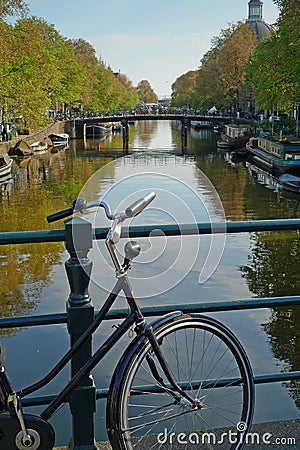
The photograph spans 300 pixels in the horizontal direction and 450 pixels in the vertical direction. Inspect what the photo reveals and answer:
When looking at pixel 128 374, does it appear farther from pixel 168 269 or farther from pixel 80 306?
pixel 168 269

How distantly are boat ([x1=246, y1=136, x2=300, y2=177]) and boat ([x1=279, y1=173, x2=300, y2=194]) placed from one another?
145 cm

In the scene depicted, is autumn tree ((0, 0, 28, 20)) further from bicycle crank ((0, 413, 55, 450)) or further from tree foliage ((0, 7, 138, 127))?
bicycle crank ((0, 413, 55, 450))

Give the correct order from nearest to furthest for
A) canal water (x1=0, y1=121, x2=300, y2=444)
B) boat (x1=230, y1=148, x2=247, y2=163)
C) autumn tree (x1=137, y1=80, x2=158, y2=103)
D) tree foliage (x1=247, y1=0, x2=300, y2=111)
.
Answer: canal water (x1=0, y1=121, x2=300, y2=444)
tree foliage (x1=247, y1=0, x2=300, y2=111)
boat (x1=230, y1=148, x2=247, y2=163)
autumn tree (x1=137, y1=80, x2=158, y2=103)

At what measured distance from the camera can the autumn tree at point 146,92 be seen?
6029 inches

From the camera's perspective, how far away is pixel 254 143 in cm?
3975

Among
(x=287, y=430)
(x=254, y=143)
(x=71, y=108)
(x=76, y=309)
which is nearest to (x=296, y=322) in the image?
(x=287, y=430)

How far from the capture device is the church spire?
101 metres

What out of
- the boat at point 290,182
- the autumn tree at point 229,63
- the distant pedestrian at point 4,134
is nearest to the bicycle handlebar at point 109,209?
the boat at point 290,182

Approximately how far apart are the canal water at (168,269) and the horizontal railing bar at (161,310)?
82mm

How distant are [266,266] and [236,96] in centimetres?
4304

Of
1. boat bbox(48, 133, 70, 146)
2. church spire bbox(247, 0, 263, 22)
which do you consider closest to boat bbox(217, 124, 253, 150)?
boat bbox(48, 133, 70, 146)

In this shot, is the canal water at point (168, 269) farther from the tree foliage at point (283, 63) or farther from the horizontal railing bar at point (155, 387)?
the tree foliage at point (283, 63)

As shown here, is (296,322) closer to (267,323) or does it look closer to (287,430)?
(267,323)

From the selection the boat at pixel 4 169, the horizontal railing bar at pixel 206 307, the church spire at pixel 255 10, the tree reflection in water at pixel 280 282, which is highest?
the church spire at pixel 255 10
